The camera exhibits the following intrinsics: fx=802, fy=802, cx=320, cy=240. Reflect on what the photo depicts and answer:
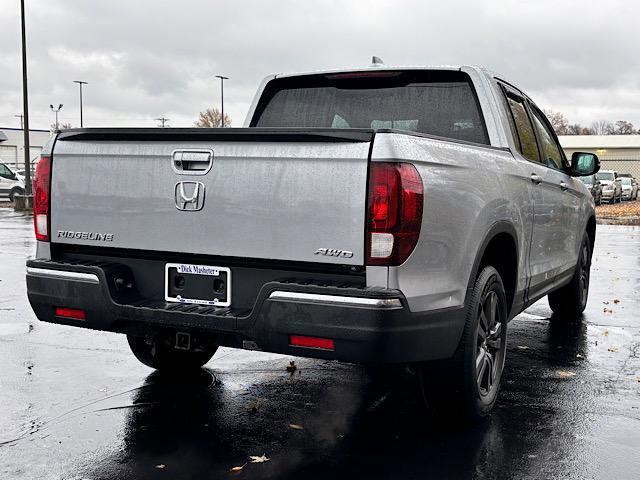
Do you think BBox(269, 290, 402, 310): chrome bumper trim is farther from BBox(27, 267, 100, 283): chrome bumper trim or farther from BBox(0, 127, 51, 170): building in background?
BBox(0, 127, 51, 170): building in background

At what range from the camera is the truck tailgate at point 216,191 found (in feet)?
12.1

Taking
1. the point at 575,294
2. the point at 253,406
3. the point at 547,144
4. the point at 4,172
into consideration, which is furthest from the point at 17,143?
the point at 253,406

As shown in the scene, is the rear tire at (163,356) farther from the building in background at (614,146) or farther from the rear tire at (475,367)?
the building in background at (614,146)

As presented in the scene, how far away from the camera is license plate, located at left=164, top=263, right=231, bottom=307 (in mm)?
3994

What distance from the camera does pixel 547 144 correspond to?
6520 millimetres

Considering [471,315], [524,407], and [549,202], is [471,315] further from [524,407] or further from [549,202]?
[549,202]

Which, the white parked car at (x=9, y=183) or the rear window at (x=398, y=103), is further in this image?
the white parked car at (x=9, y=183)

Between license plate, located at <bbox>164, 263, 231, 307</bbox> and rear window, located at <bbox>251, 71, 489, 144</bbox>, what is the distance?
6.25ft

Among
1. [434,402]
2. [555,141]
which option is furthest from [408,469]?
[555,141]

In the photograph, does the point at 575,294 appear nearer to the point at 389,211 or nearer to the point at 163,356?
the point at 163,356

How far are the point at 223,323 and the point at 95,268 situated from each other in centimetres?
81

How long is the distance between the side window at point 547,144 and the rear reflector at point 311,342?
316 centimetres

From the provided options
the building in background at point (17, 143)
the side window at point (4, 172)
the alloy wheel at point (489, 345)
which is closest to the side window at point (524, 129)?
the alloy wheel at point (489, 345)

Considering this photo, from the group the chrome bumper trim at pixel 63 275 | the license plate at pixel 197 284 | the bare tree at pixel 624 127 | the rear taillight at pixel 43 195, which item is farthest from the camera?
the bare tree at pixel 624 127
